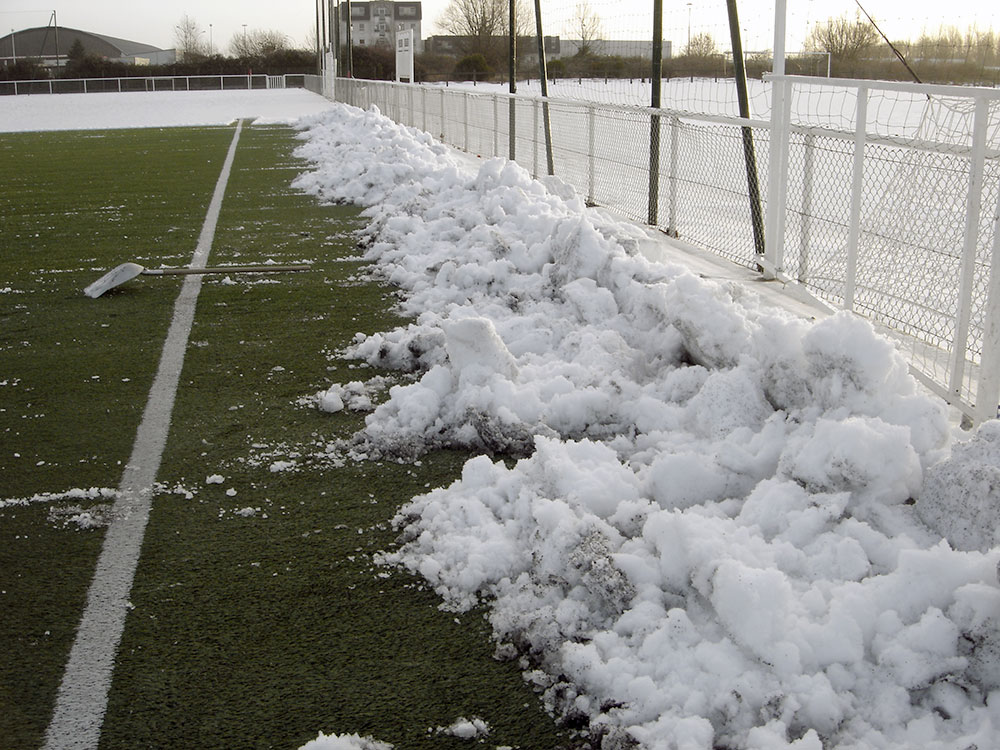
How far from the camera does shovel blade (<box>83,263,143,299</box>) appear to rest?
753cm

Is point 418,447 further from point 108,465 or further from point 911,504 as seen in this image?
point 911,504

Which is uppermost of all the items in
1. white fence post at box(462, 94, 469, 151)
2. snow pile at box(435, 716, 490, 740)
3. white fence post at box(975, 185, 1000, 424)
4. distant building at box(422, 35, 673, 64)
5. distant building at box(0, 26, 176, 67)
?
distant building at box(0, 26, 176, 67)

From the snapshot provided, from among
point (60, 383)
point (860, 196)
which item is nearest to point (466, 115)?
point (860, 196)

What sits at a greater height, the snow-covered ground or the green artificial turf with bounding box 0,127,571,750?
the snow-covered ground

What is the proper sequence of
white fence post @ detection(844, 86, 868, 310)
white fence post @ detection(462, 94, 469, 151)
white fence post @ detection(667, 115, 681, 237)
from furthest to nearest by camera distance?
white fence post @ detection(462, 94, 469, 151)
white fence post @ detection(667, 115, 681, 237)
white fence post @ detection(844, 86, 868, 310)

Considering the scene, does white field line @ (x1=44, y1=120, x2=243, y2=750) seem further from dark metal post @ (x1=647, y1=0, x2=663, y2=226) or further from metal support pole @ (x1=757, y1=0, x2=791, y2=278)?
dark metal post @ (x1=647, y1=0, x2=663, y2=226)

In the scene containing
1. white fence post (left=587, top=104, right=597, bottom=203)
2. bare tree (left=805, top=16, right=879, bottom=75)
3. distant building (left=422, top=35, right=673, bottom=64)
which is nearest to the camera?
bare tree (left=805, top=16, right=879, bottom=75)

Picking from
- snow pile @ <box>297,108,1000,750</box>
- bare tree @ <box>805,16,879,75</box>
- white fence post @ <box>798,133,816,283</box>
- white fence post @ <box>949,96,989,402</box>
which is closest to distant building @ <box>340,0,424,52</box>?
bare tree @ <box>805,16,879,75</box>

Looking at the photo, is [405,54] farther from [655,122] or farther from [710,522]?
[710,522]

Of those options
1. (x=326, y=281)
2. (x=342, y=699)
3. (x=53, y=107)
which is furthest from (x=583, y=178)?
(x=53, y=107)

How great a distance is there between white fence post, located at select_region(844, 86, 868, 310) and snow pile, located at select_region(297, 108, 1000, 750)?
1.89ft

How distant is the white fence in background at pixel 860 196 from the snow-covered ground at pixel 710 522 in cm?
77

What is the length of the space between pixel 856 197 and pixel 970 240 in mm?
1372

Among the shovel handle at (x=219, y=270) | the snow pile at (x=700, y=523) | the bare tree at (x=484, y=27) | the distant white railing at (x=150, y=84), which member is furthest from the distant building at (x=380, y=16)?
the snow pile at (x=700, y=523)
